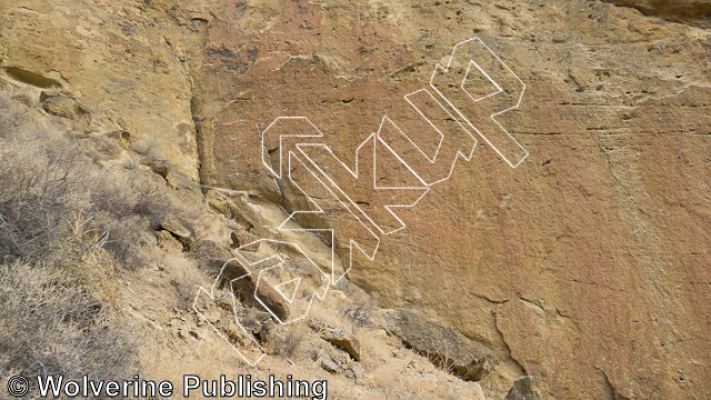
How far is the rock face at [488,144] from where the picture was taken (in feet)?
16.3

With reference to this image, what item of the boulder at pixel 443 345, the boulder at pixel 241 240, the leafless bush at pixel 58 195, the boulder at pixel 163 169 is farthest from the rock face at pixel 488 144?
the leafless bush at pixel 58 195

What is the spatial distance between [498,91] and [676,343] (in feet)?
11.3

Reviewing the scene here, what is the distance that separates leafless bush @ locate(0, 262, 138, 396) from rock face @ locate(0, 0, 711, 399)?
3601 mm

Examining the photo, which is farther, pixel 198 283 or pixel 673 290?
pixel 673 290

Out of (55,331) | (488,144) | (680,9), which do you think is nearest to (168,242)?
(55,331)

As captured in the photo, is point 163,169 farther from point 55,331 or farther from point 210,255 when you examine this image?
point 55,331

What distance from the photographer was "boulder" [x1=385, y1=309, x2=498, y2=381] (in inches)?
194

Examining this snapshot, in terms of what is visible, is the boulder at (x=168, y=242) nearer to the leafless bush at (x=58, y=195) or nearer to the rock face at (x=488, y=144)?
the leafless bush at (x=58, y=195)

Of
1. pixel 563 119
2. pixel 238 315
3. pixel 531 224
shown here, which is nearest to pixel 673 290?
pixel 531 224

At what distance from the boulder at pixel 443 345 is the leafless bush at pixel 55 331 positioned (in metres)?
3.25

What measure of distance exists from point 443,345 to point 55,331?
3816 millimetres

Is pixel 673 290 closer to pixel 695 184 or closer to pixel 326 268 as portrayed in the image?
pixel 695 184

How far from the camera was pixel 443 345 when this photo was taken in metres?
5.07

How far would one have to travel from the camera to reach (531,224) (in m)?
5.43
